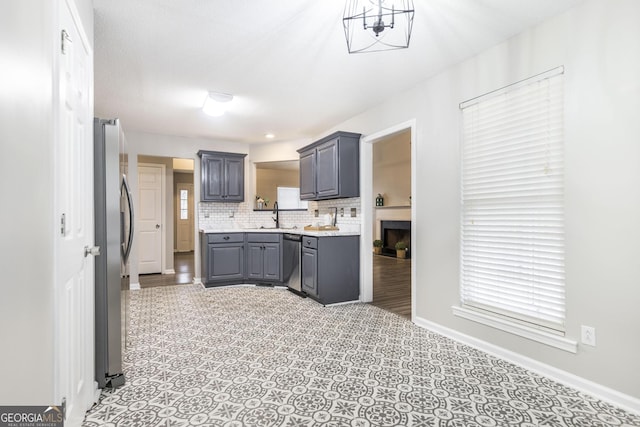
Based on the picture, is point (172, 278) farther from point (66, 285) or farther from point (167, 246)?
point (66, 285)

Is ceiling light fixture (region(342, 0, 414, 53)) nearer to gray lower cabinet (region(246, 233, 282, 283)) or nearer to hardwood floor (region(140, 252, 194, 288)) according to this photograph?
gray lower cabinet (region(246, 233, 282, 283))

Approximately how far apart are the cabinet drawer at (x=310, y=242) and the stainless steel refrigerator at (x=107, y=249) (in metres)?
2.44

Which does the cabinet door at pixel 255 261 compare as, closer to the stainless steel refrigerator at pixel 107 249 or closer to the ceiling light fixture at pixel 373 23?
the stainless steel refrigerator at pixel 107 249

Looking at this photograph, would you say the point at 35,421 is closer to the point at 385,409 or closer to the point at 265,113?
the point at 385,409

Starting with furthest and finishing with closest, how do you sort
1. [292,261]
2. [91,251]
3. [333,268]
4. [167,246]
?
[167,246]
[292,261]
[333,268]
[91,251]

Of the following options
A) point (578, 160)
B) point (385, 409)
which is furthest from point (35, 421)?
point (578, 160)

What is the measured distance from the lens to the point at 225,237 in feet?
17.5

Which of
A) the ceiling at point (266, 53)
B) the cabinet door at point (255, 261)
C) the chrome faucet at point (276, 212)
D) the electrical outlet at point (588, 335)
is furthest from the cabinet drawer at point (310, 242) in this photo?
the electrical outlet at point (588, 335)

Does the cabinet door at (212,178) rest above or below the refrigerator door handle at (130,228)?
above

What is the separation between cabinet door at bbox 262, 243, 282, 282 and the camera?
523 cm

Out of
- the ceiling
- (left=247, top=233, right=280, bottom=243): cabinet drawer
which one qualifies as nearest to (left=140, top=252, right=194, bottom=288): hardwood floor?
(left=247, top=233, right=280, bottom=243): cabinet drawer

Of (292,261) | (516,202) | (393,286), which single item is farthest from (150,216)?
(516,202)

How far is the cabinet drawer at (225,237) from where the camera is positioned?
5.23 m

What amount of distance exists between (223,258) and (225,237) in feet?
1.08
